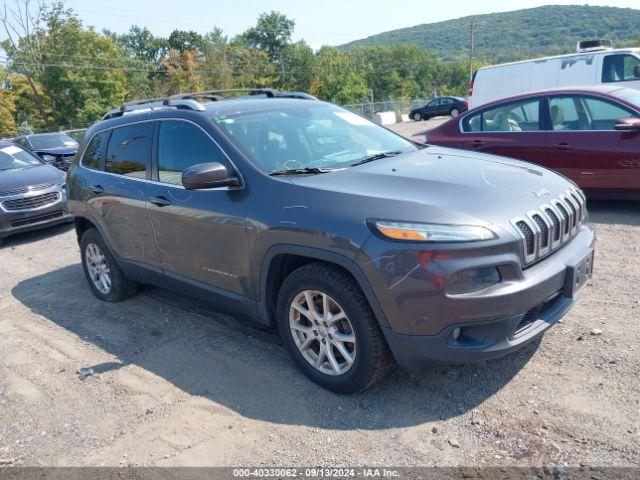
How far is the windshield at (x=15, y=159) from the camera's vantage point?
969cm

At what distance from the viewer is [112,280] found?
532 cm

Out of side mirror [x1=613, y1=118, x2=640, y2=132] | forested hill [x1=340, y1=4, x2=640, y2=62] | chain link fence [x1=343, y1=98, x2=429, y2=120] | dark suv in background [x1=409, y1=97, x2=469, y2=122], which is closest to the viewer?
side mirror [x1=613, y1=118, x2=640, y2=132]

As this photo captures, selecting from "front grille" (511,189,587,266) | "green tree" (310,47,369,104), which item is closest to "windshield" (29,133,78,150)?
"front grille" (511,189,587,266)

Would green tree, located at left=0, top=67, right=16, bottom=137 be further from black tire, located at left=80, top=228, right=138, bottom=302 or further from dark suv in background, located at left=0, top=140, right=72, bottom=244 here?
black tire, located at left=80, top=228, right=138, bottom=302

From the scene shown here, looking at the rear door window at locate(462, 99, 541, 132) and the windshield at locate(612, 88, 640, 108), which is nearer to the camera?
the windshield at locate(612, 88, 640, 108)

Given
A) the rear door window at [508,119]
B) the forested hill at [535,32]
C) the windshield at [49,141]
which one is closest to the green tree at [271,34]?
the forested hill at [535,32]

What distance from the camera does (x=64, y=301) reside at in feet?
18.7

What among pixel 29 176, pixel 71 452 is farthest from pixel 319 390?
pixel 29 176

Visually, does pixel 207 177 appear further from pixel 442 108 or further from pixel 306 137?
pixel 442 108

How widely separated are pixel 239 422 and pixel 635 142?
5.43 meters

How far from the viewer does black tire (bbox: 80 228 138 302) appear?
5277 mm

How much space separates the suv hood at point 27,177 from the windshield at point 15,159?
0.24 metres

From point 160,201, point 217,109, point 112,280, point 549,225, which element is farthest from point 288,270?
point 112,280

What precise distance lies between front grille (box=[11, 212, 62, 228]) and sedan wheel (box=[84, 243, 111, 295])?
3.70 m
